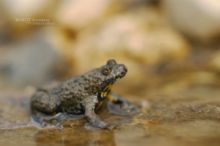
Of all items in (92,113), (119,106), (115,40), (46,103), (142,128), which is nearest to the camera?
(142,128)

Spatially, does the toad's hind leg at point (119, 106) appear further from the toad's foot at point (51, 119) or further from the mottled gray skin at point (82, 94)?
the toad's foot at point (51, 119)

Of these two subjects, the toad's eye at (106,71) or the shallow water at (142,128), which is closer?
the shallow water at (142,128)

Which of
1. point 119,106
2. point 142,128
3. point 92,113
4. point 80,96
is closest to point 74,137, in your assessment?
point 92,113

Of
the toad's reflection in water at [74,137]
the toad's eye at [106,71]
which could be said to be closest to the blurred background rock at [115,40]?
the toad's eye at [106,71]

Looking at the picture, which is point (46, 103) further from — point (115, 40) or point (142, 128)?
point (115, 40)

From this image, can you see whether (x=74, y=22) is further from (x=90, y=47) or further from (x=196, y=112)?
(x=196, y=112)

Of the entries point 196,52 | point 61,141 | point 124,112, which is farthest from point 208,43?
point 61,141
